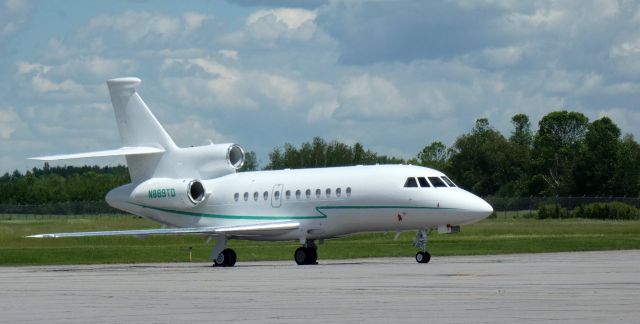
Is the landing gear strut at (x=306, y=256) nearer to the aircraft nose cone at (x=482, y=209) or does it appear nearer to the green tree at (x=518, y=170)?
the aircraft nose cone at (x=482, y=209)

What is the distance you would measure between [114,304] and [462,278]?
9.27 m

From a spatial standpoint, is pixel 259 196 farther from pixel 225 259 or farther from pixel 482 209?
pixel 482 209

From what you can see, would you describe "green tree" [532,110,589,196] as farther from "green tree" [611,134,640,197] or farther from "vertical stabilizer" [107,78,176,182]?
"vertical stabilizer" [107,78,176,182]

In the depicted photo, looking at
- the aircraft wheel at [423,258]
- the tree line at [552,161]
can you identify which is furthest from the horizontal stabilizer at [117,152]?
the tree line at [552,161]

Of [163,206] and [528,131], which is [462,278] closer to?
[163,206]

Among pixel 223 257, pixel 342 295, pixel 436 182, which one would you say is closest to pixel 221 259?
pixel 223 257

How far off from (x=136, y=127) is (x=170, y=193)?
10.6 ft

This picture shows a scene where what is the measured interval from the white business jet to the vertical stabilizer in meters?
0.04

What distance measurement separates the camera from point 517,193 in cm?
14538

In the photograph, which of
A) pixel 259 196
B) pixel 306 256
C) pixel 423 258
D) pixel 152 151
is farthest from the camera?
pixel 152 151

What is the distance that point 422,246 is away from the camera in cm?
4116

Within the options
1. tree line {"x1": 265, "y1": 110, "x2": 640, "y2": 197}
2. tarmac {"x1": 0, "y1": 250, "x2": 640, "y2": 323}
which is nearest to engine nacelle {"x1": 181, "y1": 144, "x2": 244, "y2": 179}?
tarmac {"x1": 0, "y1": 250, "x2": 640, "y2": 323}

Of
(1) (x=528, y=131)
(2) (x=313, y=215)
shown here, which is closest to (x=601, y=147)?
(1) (x=528, y=131)

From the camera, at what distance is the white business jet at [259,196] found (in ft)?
136
